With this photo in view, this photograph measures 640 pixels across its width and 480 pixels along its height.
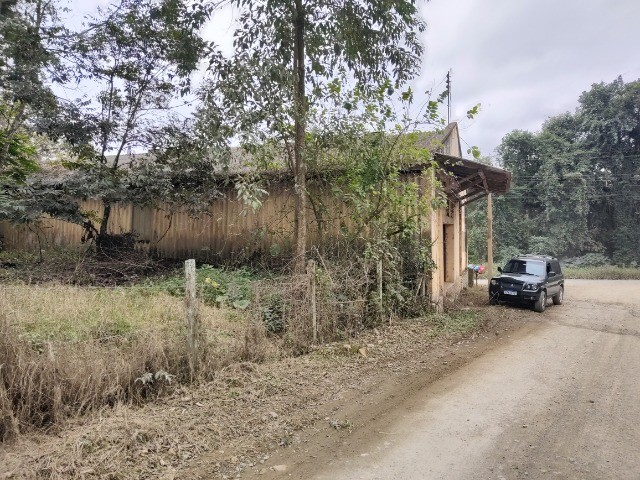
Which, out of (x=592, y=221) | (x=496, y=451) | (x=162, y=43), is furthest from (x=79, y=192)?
(x=592, y=221)

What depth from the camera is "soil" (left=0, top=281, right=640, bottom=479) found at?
12.0 feet

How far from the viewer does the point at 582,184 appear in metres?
31.8

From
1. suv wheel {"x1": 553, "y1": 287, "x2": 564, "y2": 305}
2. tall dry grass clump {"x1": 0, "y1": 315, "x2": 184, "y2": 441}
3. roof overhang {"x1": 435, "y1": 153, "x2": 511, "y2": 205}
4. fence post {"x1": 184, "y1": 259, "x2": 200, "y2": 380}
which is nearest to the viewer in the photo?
tall dry grass clump {"x1": 0, "y1": 315, "x2": 184, "y2": 441}

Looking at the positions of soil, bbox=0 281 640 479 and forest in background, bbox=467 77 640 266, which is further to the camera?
forest in background, bbox=467 77 640 266

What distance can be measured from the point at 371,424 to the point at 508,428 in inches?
59.7

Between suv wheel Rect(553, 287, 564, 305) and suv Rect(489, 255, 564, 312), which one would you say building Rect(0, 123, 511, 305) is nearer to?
suv Rect(489, 255, 564, 312)

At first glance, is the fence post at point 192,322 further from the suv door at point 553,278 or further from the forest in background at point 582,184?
the forest in background at point 582,184

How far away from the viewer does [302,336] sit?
6684 millimetres

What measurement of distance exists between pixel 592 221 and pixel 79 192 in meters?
38.1

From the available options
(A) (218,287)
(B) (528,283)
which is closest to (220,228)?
(A) (218,287)

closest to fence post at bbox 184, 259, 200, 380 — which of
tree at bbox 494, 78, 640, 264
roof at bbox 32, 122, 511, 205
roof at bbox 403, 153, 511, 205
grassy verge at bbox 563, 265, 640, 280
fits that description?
roof at bbox 32, 122, 511, 205

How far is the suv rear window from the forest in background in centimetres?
2209

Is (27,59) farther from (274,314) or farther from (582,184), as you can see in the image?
(582,184)

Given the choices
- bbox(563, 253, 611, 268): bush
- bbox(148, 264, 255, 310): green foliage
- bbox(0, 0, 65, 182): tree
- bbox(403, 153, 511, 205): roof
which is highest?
bbox(0, 0, 65, 182): tree
